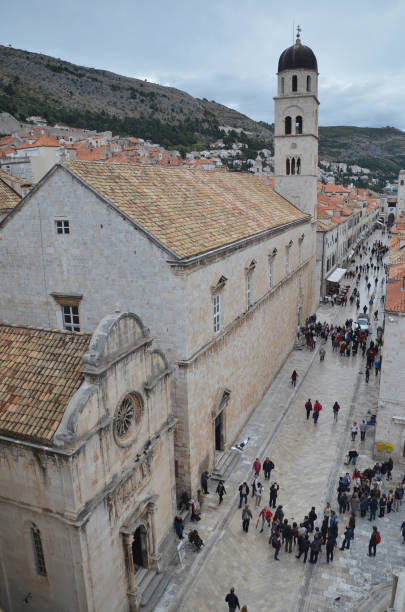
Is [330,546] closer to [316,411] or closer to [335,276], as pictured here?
[316,411]

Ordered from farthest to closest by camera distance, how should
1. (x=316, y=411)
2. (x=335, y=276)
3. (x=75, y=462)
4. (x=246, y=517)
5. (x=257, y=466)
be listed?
1. (x=335, y=276)
2. (x=316, y=411)
3. (x=257, y=466)
4. (x=246, y=517)
5. (x=75, y=462)

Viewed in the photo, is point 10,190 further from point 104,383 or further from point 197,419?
point 104,383

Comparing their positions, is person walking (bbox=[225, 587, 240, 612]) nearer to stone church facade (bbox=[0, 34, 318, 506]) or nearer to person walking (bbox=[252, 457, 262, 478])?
stone church facade (bbox=[0, 34, 318, 506])

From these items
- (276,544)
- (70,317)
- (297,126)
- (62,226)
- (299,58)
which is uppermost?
(299,58)

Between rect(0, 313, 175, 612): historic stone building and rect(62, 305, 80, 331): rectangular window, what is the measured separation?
4.08m

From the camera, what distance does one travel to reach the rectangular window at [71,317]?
1743cm

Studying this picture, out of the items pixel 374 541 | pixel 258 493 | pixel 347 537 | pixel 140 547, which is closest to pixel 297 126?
pixel 258 493

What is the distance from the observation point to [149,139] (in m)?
150

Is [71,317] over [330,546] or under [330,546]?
over

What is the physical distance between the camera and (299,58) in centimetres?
3247

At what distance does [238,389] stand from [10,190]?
19.0 meters

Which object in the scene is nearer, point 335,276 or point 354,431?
point 354,431

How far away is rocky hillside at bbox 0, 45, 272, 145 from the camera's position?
135 meters

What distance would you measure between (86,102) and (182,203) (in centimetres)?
16299
